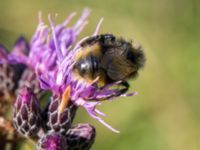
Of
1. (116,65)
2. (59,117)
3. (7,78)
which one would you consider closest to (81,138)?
(59,117)

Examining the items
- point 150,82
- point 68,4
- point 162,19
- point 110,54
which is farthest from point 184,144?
point 110,54

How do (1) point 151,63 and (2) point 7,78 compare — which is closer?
(2) point 7,78

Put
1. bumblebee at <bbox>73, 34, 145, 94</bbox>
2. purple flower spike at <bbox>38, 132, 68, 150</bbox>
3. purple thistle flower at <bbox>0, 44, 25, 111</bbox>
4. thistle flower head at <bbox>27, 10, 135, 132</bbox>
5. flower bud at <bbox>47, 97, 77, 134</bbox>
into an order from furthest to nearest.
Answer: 1. purple thistle flower at <bbox>0, 44, 25, 111</bbox>
2. flower bud at <bbox>47, 97, 77, 134</bbox>
3. thistle flower head at <bbox>27, 10, 135, 132</bbox>
4. purple flower spike at <bbox>38, 132, 68, 150</bbox>
5. bumblebee at <bbox>73, 34, 145, 94</bbox>

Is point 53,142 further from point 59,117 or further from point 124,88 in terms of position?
point 124,88

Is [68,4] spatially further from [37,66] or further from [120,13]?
[37,66]

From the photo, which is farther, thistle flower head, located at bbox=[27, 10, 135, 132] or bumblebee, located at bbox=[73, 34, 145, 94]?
thistle flower head, located at bbox=[27, 10, 135, 132]

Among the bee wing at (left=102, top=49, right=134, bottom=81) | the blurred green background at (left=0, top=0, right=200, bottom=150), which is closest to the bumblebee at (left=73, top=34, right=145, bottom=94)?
the bee wing at (left=102, top=49, right=134, bottom=81)

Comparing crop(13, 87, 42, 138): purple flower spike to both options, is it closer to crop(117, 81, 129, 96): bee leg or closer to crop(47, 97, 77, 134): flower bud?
crop(47, 97, 77, 134): flower bud
